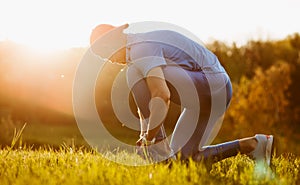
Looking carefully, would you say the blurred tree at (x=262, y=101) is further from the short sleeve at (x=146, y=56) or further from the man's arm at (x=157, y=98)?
the man's arm at (x=157, y=98)

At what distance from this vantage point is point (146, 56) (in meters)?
5.18

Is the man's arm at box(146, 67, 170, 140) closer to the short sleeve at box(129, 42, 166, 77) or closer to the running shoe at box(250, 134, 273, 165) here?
the short sleeve at box(129, 42, 166, 77)

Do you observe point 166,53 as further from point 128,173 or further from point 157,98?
point 128,173

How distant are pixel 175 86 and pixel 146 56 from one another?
0.65m

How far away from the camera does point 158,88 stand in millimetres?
5047

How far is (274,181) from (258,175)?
0.23 metres

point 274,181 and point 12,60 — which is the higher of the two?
point 274,181

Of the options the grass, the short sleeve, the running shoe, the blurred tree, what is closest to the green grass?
the grass

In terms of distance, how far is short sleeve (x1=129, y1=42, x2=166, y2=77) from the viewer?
513 cm

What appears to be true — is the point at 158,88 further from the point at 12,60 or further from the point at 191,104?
the point at 12,60

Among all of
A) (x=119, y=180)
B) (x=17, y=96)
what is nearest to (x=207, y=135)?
(x=119, y=180)

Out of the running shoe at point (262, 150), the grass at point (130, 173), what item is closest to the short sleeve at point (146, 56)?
the grass at point (130, 173)

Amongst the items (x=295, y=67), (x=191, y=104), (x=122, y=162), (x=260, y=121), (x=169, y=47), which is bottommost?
(x=260, y=121)

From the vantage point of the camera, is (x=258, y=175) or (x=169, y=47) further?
(x=169, y=47)
